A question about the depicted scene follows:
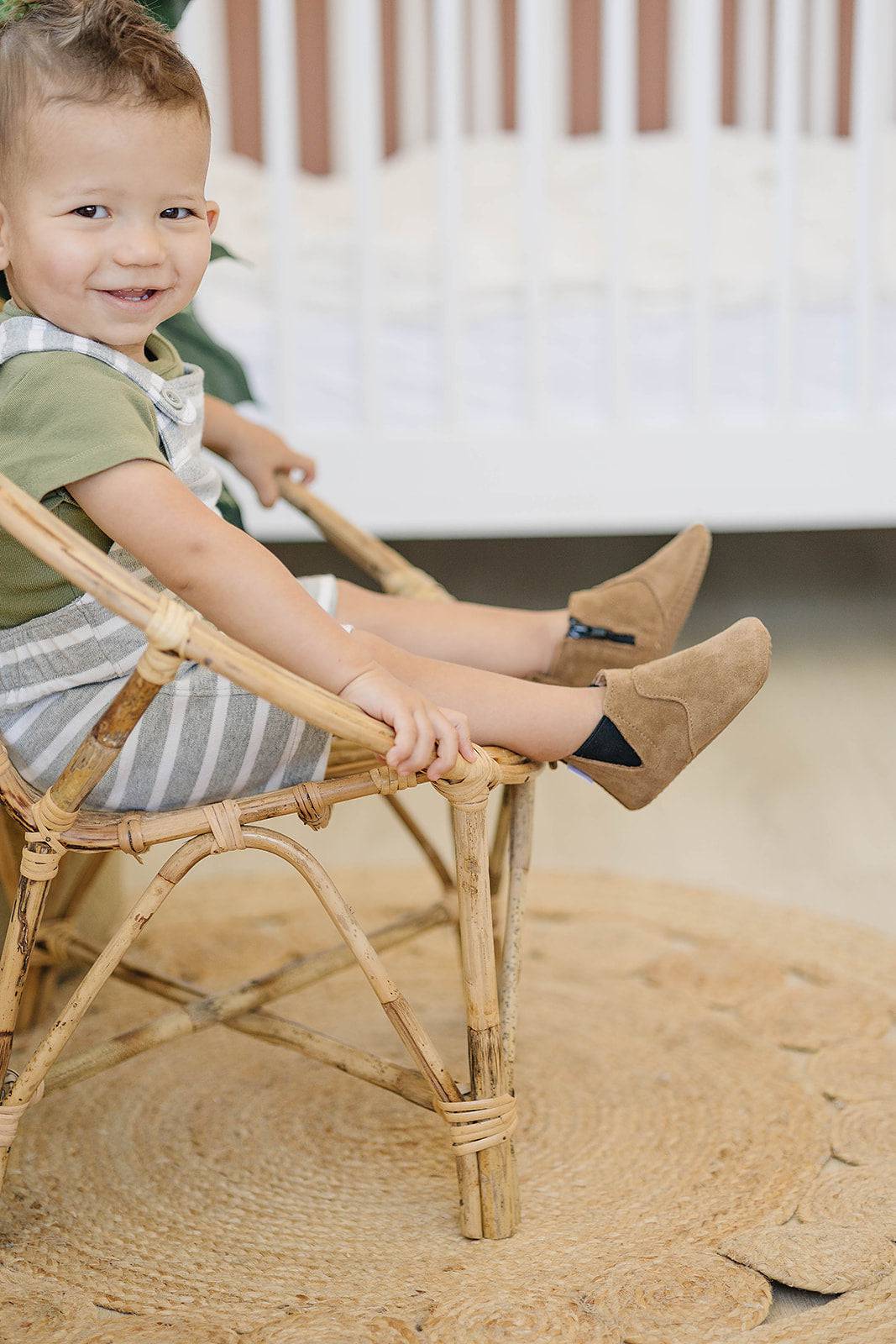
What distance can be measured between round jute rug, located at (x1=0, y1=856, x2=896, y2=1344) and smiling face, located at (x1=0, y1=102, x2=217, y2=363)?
21.8 inches

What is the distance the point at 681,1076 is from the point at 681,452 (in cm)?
109

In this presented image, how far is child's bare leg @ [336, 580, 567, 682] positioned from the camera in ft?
3.47

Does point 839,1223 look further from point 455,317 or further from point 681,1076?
point 455,317

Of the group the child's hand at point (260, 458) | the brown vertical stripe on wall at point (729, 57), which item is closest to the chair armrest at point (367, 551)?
the child's hand at point (260, 458)

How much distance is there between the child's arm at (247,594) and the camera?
2.50 ft

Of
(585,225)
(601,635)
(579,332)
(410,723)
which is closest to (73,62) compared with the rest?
(410,723)

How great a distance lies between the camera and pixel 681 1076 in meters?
1.06

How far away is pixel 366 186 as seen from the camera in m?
1.84

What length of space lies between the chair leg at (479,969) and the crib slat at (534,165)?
1182 millimetres

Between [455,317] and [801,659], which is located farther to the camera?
[801,659]

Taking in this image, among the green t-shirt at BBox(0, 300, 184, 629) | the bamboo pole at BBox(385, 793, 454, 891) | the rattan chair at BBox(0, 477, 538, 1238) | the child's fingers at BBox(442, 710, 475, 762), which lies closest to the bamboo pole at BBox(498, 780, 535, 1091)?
the rattan chair at BBox(0, 477, 538, 1238)

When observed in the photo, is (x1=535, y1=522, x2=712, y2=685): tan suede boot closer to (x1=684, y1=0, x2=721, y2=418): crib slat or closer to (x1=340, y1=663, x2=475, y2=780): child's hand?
(x1=340, y1=663, x2=475, y2=780): child's hand

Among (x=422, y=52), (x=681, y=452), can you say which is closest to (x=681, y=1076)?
(x=681, y=452)

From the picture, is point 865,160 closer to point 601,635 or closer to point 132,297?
point 601,635
